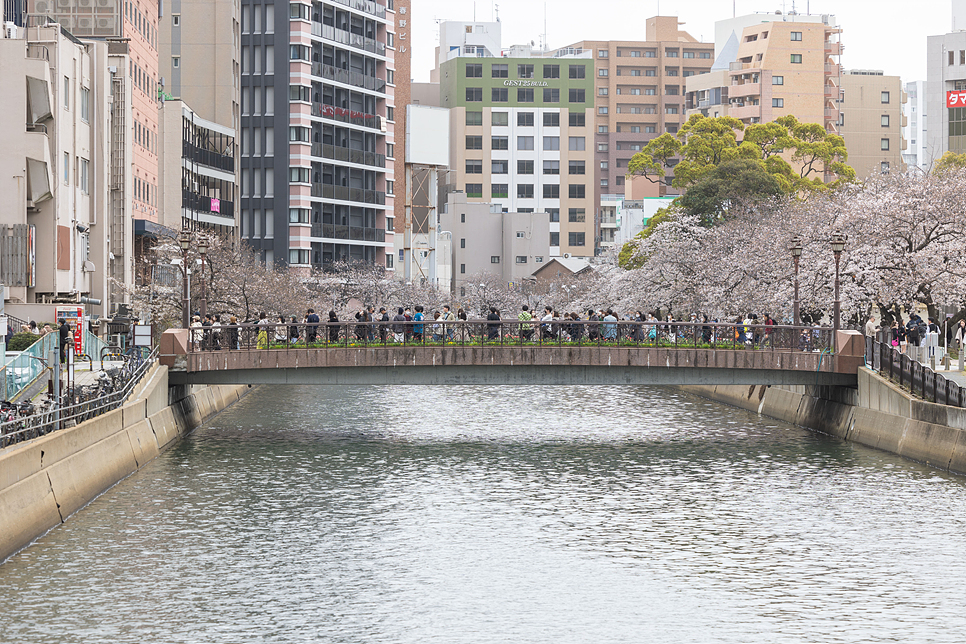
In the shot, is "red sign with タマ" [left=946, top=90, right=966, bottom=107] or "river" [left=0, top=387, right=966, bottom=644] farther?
"red sign with タマ" [left=946, top=90, right=966, bottom=107]

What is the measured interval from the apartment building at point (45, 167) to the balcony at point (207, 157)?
30217 mm

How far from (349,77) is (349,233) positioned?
1478 centimetres

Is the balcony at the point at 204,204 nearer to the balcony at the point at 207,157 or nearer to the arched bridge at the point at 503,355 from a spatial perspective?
the balcony at the point at 207,157

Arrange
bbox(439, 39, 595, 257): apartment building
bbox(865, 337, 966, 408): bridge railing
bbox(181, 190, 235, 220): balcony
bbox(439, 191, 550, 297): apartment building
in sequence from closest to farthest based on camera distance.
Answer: bbox(865, 337, 966, 408): bridge railing, bbox(181, 190, 235, 220): balcony, bbox(439, 191, 550, 297): apartment building, bbox(439, 39, 595, 257): apartment building

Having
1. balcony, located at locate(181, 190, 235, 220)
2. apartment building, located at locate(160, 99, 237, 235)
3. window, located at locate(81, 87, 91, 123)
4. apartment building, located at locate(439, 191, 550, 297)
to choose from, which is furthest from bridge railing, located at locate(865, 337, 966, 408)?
apartment building, located at locate(439, 191, 550, 297)

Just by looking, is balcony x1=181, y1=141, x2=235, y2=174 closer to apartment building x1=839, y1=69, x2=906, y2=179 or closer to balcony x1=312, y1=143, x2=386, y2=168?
balcony x1=312, y1=143, x2=386, y2=168

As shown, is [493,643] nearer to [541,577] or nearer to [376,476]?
[541,577]

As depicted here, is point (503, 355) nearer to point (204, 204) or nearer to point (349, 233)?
point (204, 204)

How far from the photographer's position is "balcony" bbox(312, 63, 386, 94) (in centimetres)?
12862

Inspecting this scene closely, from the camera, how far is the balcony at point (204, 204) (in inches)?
3922

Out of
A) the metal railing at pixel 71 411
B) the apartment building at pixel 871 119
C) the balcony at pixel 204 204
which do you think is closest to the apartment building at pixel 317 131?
the balcony at pixel 204 204

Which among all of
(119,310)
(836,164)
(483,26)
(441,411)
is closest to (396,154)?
(483,26)

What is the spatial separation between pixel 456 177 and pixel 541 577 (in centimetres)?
16134

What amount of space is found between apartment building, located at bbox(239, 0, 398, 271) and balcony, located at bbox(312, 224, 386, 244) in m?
0.13
